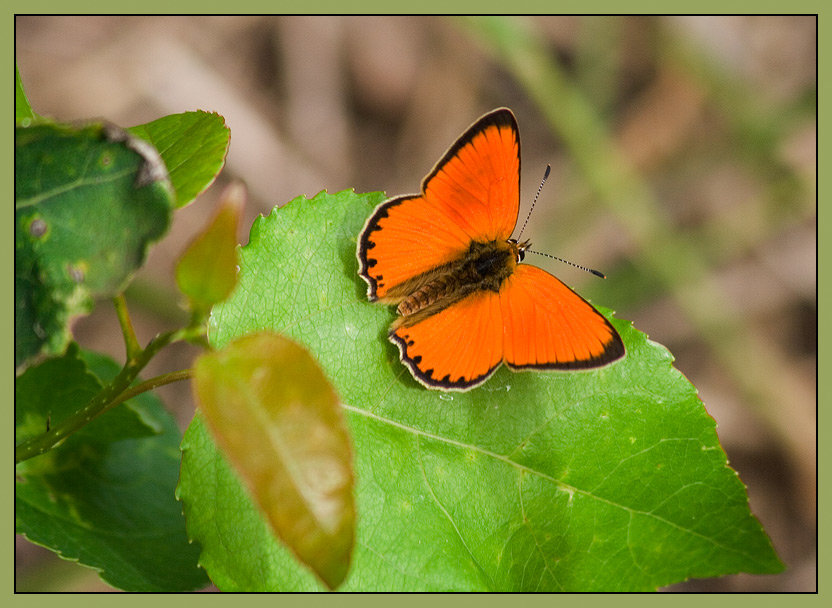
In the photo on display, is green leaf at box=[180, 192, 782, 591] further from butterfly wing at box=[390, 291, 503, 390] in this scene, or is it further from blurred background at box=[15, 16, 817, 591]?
blurred background at box=[15, 16, 817, 591]

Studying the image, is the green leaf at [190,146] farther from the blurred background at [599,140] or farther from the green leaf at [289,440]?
the blurred background at [599,140]

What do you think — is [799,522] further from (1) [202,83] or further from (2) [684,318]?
(1) [202,83]

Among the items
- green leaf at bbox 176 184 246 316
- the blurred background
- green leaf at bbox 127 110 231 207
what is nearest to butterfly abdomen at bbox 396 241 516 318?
green leaf at bbox 127 110 231 207

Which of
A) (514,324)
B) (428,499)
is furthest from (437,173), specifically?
(428,499)

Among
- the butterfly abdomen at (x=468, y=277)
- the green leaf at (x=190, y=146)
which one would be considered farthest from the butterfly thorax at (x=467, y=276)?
the green leaf at (x=190, y=146)

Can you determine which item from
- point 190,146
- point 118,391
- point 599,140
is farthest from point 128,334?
point 599,140

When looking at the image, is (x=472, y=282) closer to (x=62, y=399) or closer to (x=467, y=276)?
(x=467, y=276)
